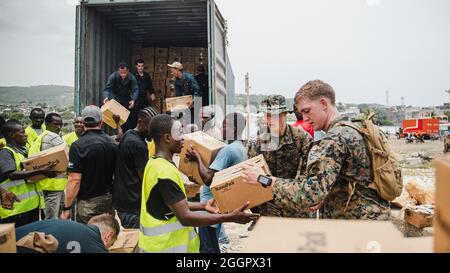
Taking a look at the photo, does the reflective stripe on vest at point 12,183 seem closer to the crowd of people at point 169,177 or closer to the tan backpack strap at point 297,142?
the crowd of people at point 169,177

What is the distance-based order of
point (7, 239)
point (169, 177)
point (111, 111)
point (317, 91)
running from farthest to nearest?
point (111, 111), point (317, 91), point (169, 177), point (7, 239)

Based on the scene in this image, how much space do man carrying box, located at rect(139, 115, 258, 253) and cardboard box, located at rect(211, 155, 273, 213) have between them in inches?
2.5

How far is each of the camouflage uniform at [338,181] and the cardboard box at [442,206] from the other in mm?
947

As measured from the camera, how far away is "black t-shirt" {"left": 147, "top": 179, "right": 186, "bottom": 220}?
2.04m

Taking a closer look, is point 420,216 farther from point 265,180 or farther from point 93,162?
point 93,162

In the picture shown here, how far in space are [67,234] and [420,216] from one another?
484cm

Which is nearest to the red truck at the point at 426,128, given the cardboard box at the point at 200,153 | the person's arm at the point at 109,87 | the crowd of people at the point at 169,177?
the person's arm at the point at 109,87

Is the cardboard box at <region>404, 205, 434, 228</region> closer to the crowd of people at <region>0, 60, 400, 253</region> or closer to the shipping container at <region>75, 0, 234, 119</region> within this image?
the crowd of people at <region>0, 60, 400, 253</region>

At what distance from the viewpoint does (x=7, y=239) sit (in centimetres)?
126

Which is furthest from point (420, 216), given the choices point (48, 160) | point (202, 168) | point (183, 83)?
point (48, 160)

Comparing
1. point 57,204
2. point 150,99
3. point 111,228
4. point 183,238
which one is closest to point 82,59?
point 150,99

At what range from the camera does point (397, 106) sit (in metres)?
73.2

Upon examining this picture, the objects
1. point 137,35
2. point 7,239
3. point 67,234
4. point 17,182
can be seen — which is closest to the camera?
point 7,239
